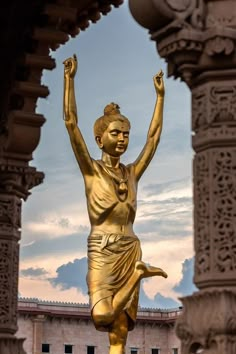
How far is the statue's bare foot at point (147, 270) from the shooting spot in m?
10.7

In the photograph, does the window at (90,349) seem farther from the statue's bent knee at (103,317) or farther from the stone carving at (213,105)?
the stone carving at (213,105)

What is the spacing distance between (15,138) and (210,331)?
293 inches

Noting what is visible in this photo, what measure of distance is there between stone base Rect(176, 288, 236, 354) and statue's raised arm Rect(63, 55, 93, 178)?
106 inches

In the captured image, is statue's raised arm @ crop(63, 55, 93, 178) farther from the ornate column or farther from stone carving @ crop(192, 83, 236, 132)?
stone carving @ crop(192, 83, 236, 132)

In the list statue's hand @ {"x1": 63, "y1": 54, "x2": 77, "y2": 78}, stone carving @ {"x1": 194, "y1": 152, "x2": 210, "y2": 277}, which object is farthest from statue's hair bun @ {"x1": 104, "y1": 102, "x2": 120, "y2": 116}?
stone carving @ {"x1": 194, "y1": 152, "x2": 210, "y2": 277}

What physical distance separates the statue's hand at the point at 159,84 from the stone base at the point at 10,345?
5.29 m

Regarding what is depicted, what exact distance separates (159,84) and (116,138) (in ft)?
2.42

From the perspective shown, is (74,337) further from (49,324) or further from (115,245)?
(115,245)

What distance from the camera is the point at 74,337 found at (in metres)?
42.2


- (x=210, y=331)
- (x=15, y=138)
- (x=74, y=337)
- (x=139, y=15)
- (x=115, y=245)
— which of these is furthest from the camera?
(x=74, y=337)

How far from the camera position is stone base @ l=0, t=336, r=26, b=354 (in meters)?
15.3

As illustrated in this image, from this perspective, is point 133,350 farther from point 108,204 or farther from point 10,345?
point 108,204

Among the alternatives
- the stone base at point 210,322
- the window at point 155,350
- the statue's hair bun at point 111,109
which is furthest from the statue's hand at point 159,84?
the window at point 155,350

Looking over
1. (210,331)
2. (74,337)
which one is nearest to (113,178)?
(210,331)
